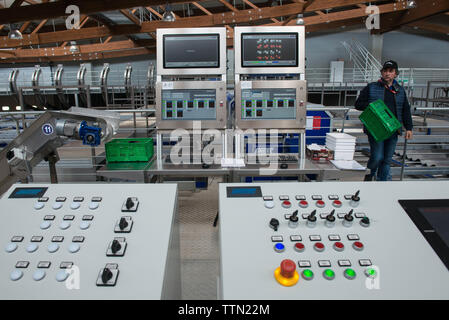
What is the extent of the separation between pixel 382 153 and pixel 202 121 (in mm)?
1842

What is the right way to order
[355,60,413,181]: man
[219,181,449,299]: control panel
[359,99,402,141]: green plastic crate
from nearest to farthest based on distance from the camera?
[219,181,449,299]: control panel → [359,99,402,141]: green plastic crate → [355,60,413,181]: man

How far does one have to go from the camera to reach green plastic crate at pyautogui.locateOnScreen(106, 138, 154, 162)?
263 cm

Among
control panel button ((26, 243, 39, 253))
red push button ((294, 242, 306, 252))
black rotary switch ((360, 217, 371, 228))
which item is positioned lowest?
control panel button ((26, 243, 39, 253))

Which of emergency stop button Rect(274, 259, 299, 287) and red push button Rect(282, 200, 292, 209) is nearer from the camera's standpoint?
emergency stop button Rect(274, 259, 299, 287)

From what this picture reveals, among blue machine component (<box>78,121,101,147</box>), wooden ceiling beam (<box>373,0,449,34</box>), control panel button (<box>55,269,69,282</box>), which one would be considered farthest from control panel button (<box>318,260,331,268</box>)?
wooden ceiling beam (<box>373,0,449,34</box>)

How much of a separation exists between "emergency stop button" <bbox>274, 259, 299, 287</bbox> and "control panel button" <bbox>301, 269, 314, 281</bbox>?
2 cm

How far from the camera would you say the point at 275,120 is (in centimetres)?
264

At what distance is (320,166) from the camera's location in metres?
2.55

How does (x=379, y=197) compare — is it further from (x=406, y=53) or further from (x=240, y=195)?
(x=406, y=53)

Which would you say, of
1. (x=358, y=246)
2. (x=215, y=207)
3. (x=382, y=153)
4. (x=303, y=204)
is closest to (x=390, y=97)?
(x=382, y=153)

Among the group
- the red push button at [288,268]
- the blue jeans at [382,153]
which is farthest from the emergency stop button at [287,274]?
the blue jeans at [382,153]

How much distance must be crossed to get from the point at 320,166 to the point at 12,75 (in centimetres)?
784

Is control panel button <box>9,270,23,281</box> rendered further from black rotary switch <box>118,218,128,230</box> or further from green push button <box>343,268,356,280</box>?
green push button <box>343,268,356,280</box>
